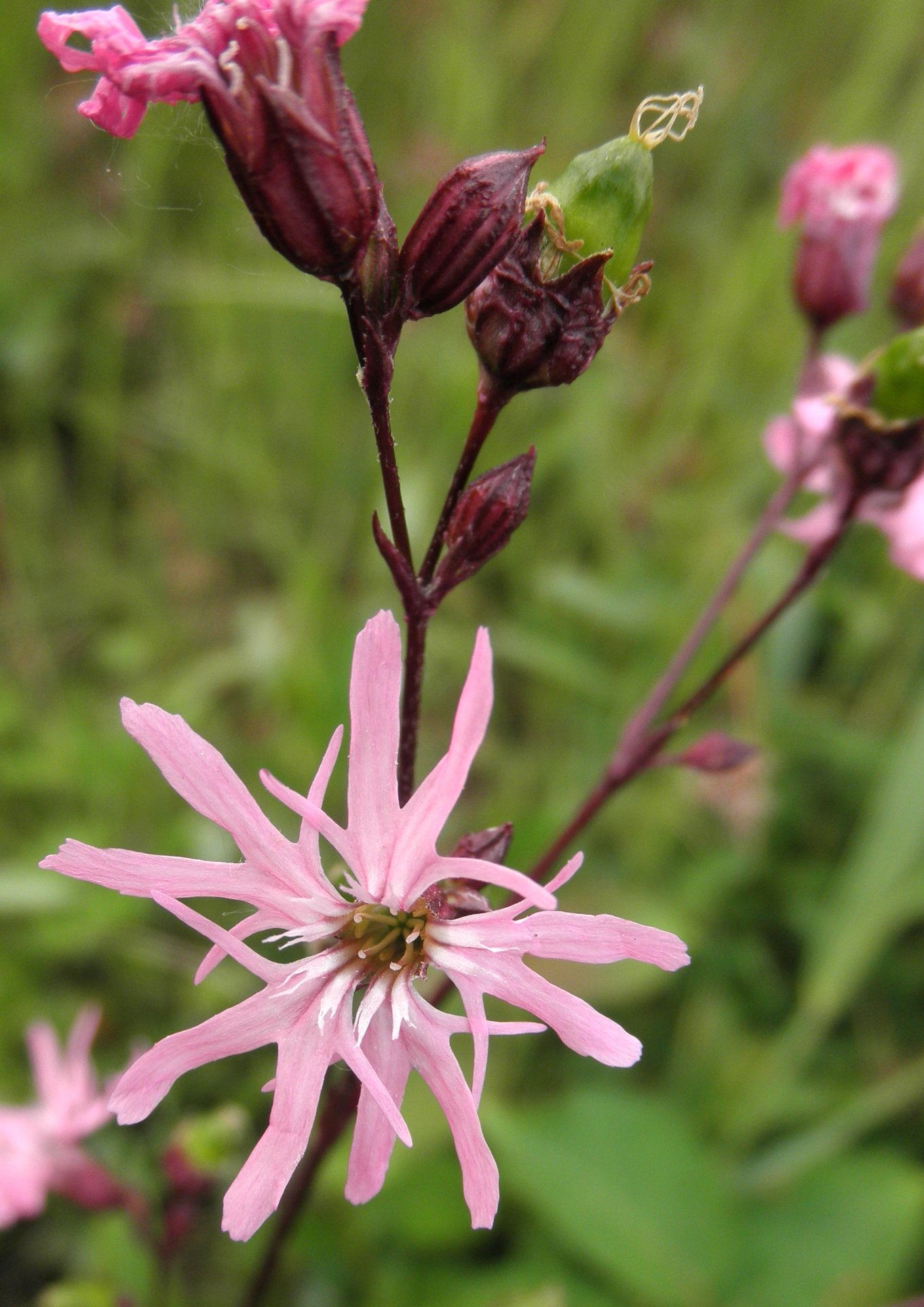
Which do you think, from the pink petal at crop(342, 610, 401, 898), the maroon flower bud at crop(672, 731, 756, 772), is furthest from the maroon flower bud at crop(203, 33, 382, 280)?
the maroon flower bud at crop(672, 731, 756, 772)

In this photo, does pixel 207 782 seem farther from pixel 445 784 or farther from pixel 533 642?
pixel 533 642

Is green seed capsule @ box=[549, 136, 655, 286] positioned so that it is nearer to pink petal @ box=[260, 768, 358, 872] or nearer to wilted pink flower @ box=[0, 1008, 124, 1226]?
pink petal @ box=[260, 768, 358, 872]

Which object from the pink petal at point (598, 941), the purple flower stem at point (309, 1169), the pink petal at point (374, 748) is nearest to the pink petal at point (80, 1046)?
the purple flower stem at point (309, 1169)

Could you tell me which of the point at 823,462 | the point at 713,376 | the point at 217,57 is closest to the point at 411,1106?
the point at 823,462

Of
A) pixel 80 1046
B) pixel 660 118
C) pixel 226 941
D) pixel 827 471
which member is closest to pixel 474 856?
pixel 226 941

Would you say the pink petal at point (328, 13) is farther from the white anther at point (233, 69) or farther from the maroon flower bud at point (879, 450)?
the maroon flower bud at point (879, 450)

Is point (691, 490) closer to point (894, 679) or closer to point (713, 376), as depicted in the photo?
point (713, 376)
